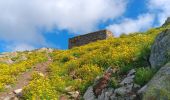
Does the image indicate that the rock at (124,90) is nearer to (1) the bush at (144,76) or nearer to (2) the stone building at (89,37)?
(1) the bush at (144,76)

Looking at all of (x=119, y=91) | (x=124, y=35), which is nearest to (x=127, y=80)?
(x=119, y=91)

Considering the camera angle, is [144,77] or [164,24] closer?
[144,77]

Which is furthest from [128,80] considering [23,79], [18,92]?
[23,79]

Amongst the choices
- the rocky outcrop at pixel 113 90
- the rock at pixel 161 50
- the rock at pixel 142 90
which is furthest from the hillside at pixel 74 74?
the rock at pixel 142 90

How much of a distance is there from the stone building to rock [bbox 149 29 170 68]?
94.6 ft

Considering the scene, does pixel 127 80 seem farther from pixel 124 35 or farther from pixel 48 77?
pixel 124 35

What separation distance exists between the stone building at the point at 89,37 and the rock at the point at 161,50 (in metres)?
28.8

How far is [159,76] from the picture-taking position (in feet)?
43.5

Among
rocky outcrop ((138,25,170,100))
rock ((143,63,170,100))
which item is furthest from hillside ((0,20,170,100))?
rock ((143,63,170,100))

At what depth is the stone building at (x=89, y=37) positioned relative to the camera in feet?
153

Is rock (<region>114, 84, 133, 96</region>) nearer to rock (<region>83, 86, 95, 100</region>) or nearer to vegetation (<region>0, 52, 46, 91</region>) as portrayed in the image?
rock (<region>83, 86, 95, 100</region>)

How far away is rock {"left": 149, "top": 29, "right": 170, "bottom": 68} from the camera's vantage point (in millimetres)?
15837

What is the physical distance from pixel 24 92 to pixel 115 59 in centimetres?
585

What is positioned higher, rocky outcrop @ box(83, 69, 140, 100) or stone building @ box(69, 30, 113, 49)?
stone building @ box(69, 30, 113, 49)
